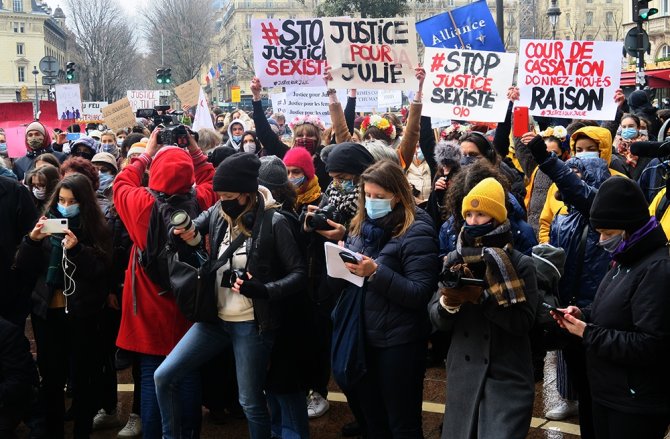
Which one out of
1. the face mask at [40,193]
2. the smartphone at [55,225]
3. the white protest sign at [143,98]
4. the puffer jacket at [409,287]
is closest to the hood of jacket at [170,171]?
the smartphone at [55,225]

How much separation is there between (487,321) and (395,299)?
21.0 inches

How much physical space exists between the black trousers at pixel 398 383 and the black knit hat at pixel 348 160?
115 cm

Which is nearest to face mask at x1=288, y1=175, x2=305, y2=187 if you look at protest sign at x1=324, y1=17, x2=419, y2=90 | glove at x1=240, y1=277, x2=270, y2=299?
glove at x1=240, y1=277, x2=270, y2=299

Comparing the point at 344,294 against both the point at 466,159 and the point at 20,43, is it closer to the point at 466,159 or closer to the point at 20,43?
the point at 466,159

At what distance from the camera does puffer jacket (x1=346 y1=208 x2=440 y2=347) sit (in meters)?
4.67

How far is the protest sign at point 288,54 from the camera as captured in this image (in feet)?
29.7

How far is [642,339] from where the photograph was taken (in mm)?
3910

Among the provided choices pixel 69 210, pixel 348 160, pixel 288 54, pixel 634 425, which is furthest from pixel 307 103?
pixel 634 425

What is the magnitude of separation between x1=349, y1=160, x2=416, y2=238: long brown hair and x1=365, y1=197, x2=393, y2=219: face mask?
0.18 ft

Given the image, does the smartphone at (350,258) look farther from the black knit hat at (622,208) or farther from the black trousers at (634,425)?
the black trousers at (634,425)

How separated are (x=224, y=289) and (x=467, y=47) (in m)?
4.72

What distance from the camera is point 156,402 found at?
17.9ft

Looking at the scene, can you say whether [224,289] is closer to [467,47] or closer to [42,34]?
[467,47]

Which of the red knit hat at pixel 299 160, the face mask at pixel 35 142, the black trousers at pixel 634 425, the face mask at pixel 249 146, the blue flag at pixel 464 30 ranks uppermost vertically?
the blue flag at pixel 464 30
